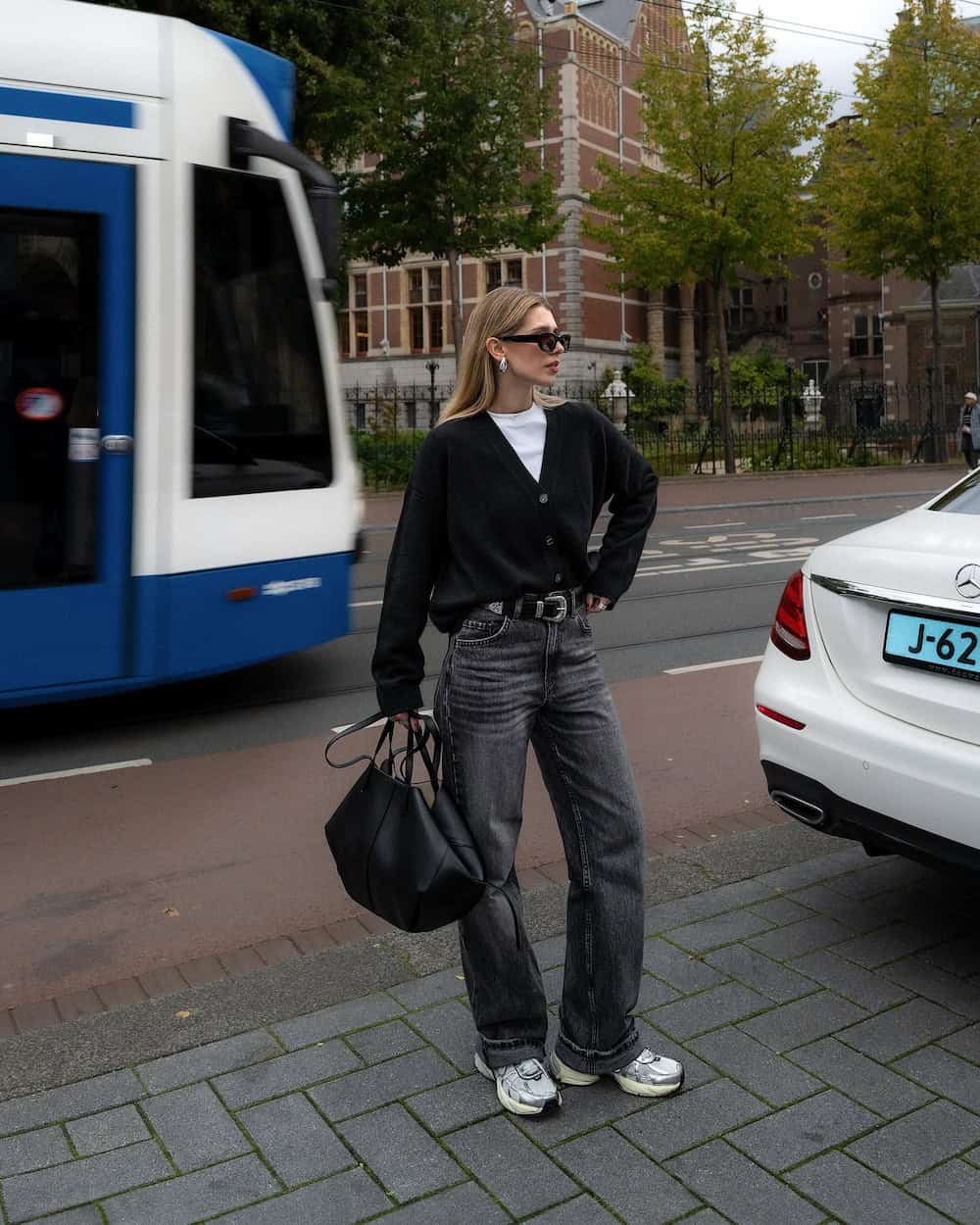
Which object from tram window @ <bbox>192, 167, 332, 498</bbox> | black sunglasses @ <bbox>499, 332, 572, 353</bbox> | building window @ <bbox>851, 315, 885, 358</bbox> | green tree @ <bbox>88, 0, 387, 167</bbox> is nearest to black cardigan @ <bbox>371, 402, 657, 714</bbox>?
black sunglasses @ <bbox>499, 332, 572, 353</bbox>

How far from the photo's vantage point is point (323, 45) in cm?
1883

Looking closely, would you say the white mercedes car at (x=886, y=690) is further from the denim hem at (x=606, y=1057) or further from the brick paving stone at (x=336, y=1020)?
the brick paving stone at (x=336, y=1020)

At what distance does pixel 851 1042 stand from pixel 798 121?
28.6 m

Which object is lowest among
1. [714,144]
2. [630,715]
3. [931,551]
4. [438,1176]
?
[438,1176]

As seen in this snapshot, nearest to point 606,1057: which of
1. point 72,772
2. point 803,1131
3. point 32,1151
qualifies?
point 803,1131

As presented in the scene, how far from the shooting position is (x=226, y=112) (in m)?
6.52

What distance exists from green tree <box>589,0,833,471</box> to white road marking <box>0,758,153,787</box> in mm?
23614

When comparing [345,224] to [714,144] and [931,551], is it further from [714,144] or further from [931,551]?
[931,551]

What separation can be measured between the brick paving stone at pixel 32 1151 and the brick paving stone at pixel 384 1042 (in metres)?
0.71

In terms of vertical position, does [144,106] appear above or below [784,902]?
above

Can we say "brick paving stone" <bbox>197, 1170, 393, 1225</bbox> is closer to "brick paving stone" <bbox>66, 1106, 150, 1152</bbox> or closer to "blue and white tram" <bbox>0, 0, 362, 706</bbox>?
"brick paving stone" <bbox>66, 1106, 150, 1152</bbox>

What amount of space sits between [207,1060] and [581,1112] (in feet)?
3.02

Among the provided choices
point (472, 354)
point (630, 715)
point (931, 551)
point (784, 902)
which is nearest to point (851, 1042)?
point (784, 902)

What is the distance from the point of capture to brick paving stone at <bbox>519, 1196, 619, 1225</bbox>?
2.61m
